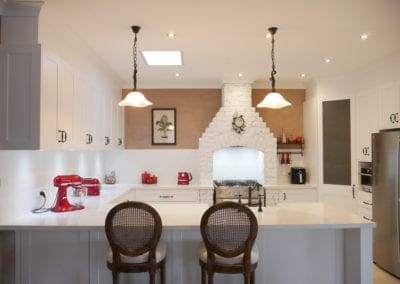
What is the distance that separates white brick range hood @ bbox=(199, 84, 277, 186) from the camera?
16.9 ft

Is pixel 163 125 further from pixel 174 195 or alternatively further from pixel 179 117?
pixel 174 195

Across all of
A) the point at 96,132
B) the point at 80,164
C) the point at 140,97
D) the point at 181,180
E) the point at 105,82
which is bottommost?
the point at 181,180

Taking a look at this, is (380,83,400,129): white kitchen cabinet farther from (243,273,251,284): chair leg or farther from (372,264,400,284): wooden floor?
(243,273,251,284): chair leg

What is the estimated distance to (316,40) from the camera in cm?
328

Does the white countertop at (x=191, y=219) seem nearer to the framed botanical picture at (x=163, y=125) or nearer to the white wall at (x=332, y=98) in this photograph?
the white wall at (x=332, y=98)

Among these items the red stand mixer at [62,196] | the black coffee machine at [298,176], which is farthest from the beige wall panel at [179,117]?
the red stand mixer at [62,196]

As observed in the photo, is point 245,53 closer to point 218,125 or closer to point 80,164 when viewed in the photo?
point 218,125

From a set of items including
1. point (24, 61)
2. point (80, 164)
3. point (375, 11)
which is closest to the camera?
point (24, 61)

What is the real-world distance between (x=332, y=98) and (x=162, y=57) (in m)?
2.79

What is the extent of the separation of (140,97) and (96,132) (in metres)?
1.45

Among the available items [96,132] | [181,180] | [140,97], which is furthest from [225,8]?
[181,180]

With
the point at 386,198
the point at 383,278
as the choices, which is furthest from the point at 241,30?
the point at 383,278

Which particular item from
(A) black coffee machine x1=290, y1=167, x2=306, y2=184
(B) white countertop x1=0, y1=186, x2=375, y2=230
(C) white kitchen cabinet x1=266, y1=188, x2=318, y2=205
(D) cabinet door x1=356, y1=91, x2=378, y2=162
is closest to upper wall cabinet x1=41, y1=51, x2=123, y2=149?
(B) white countertop x1=0, y1=186, x2=375, y2=230

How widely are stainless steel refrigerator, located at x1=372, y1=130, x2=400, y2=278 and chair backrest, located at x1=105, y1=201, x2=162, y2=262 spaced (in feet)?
9.51
